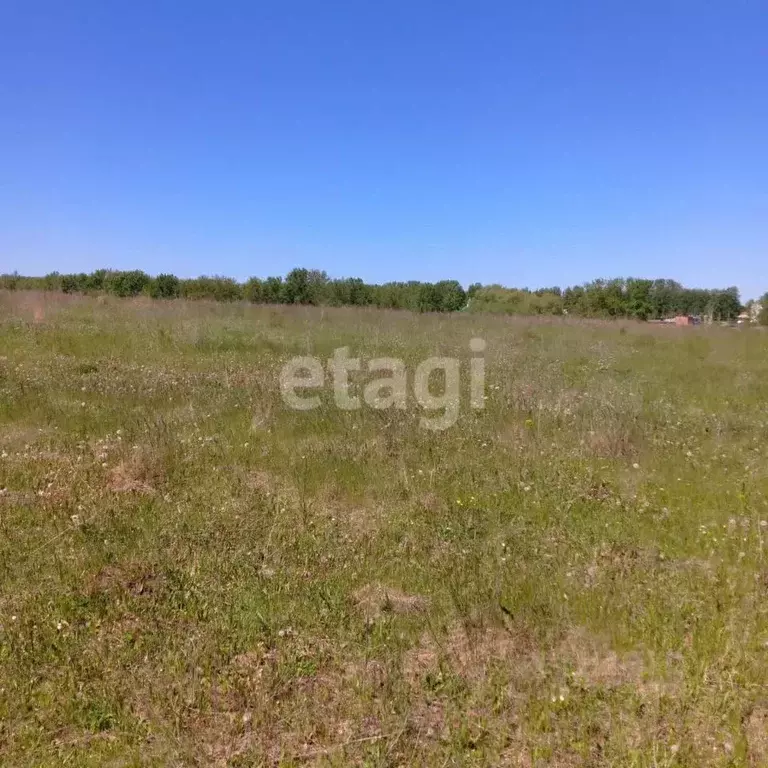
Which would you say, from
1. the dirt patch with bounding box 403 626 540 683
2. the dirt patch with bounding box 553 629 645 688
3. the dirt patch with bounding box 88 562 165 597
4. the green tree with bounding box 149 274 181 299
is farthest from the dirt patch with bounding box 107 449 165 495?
the green tree with bounding box 149 274 181 299

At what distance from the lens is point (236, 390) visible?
289 inches

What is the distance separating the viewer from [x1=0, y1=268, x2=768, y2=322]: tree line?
101 ft

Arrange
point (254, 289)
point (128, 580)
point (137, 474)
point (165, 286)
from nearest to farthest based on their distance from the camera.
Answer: point (128, 580) < point (137, 474) < point (165, 286) < point (254, 289)

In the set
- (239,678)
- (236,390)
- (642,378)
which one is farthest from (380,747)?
(642,378)

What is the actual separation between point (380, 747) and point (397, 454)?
10.6 feet

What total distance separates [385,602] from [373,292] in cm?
3873

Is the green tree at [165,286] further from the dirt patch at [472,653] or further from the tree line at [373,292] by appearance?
the dirt patch at [472,653]

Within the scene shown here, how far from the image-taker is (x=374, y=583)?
133 inches

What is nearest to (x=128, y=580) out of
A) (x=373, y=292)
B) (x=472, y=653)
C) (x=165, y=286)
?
(x=472, y=653)

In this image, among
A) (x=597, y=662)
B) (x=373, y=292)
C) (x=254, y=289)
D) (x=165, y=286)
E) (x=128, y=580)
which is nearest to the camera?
(x=597, y=662)

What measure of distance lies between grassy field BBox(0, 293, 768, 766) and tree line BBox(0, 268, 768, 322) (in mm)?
22551

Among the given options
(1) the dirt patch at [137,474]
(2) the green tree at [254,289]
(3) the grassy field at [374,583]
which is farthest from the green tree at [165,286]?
(1) the dirt patch at [137,474]
